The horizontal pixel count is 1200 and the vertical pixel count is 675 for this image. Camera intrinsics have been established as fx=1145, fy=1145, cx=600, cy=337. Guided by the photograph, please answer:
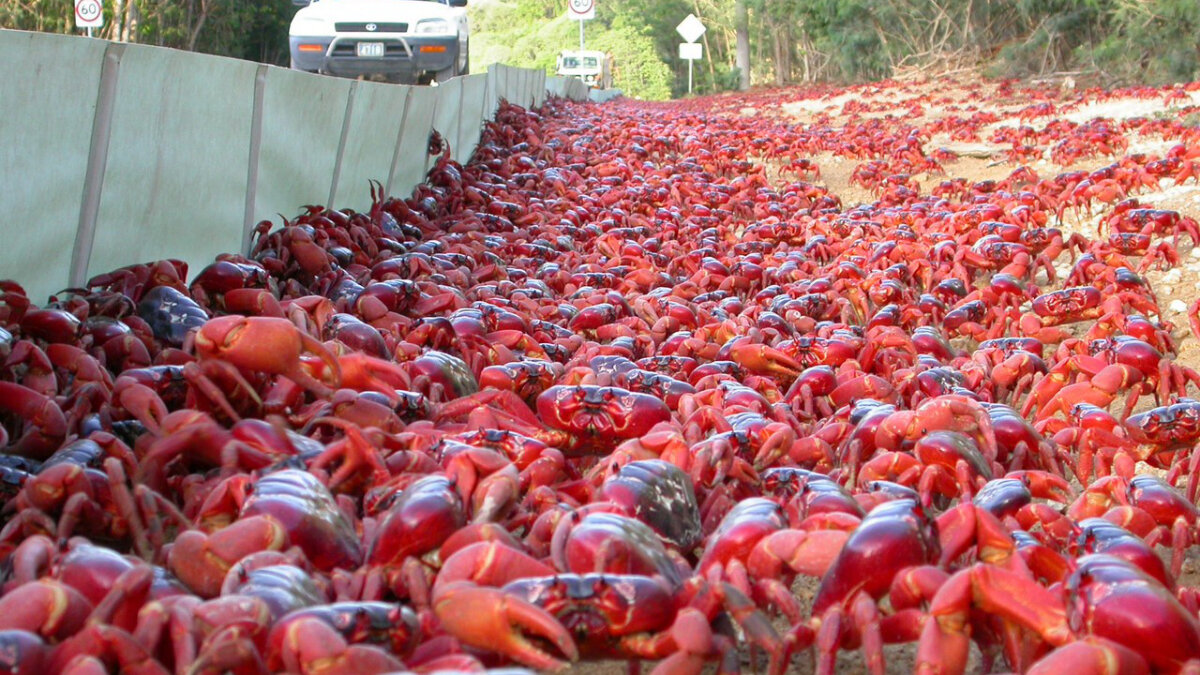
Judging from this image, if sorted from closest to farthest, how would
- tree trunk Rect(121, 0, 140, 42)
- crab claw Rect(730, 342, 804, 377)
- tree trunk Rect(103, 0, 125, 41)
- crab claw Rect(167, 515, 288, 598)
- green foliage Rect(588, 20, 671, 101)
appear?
crab claw Rect(167, 515, 288, 598), crab claw Rect(730, 342, 804, 377), tree trunk Rect(121, 0, 140, 42), tree trunk Rect(103, 0, 125, 41), green foliage Rect(588, 20, 671, 101)

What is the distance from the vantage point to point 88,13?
67.2 feet

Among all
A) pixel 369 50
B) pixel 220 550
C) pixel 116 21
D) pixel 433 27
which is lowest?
pixel 220 550

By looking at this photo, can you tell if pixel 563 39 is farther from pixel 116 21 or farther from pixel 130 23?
pixel 130 23

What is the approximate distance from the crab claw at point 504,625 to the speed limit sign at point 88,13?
2105cm

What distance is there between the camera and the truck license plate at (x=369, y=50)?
1748cm

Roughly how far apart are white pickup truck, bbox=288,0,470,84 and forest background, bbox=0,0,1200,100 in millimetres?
10953

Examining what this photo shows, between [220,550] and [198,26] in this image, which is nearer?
[220,550]

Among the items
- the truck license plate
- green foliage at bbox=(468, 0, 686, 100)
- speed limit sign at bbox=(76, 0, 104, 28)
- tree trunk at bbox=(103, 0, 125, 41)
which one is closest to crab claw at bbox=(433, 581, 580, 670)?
the truck license plate

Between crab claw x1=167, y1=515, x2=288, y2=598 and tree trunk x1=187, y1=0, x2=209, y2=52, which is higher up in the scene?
tree trunk x1=187, y1=0, x2=209, y2=52

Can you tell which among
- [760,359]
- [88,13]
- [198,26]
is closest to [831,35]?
[198,26]

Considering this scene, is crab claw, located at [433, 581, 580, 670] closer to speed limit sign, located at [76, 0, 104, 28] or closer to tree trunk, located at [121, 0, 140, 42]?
speed limit sign, located at [76, 0, 104, 28]

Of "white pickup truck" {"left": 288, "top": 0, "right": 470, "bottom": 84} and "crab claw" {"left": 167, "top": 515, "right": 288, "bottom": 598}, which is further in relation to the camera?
"white pickup truck" {"left": 288, "top": 0, "right": 470, "bottom": 84}

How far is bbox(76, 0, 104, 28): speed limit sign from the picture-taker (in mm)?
20234

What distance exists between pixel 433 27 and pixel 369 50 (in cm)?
106
